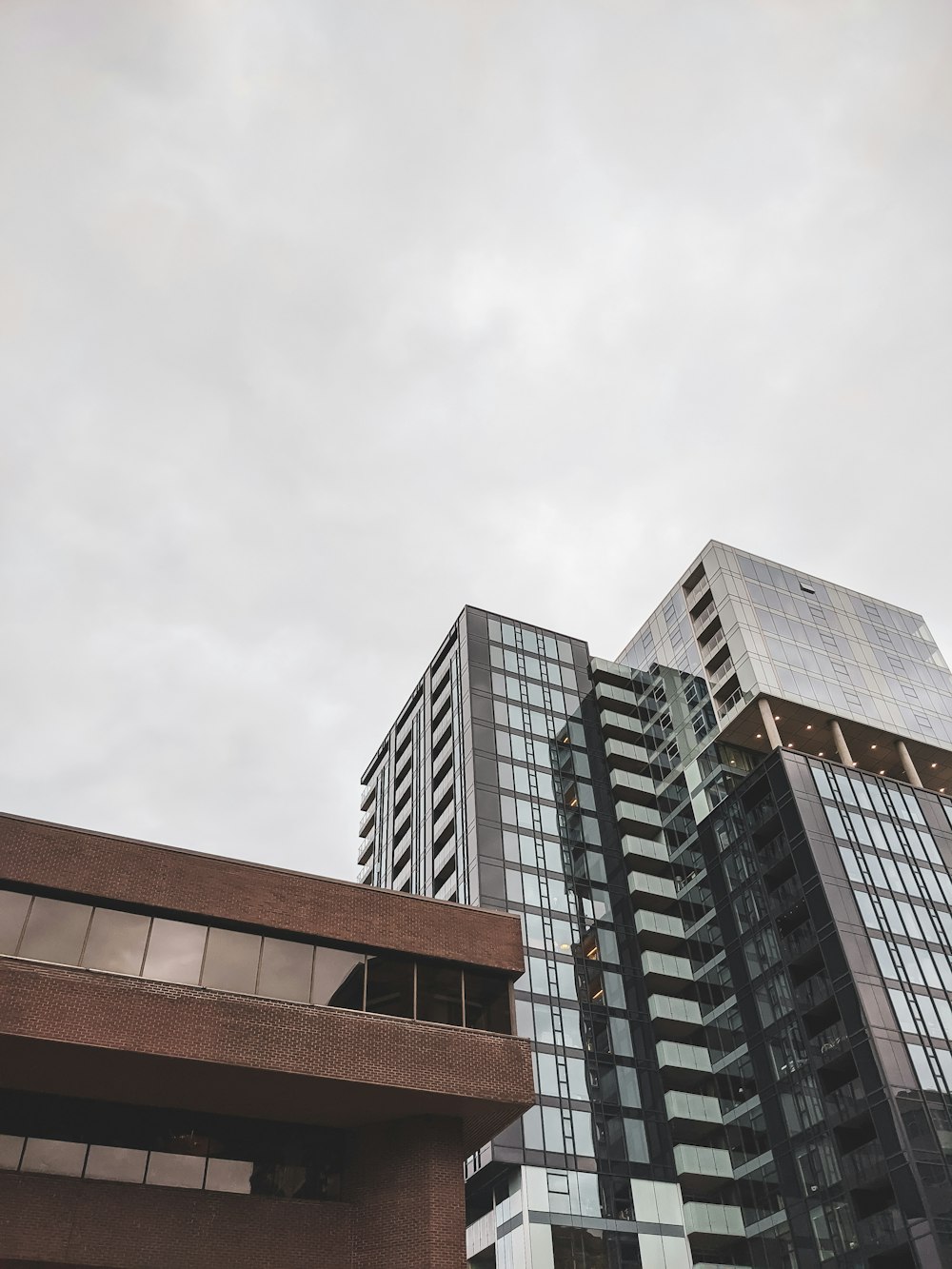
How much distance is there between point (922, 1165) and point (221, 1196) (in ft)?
110

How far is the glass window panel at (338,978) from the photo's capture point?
2458cm

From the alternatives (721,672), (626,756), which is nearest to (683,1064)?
(626,756)

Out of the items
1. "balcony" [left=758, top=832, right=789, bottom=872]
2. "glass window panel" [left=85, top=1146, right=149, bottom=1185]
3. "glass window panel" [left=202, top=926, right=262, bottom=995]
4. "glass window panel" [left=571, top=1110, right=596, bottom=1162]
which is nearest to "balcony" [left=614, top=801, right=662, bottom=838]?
"balcony" [left=758, top=832, right=789, bottom=872]

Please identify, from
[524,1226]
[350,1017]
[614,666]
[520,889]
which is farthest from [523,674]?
[350,1017]

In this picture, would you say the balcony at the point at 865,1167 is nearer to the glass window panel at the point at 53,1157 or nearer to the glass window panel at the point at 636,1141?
the glass window panel at the point at 636,1141

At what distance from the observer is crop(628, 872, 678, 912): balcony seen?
6131 centimetres

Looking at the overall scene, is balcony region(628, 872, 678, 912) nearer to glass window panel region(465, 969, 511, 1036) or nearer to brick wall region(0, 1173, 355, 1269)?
glass window panel region(465, 969, 511, 1036)

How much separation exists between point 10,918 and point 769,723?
49.4 metres

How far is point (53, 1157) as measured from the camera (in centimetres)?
2212

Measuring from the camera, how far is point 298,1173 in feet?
79.4

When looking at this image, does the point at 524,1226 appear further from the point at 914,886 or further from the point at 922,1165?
the point at 914,886

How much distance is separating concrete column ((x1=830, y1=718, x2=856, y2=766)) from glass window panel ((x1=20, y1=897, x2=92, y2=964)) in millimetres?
50943

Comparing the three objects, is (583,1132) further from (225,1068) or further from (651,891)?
(225,1068)

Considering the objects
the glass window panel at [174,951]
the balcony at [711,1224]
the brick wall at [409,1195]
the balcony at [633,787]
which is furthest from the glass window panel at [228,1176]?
the balcony at [633,787]
